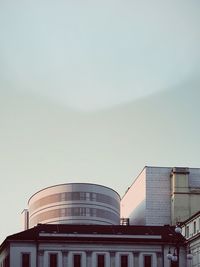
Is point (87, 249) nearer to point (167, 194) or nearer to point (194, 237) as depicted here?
point (194, 237)

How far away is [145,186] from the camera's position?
479ft

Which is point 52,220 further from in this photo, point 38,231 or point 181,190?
point 38,231

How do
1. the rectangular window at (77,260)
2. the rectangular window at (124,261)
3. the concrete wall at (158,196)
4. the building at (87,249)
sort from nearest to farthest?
1. the building at (87,249)
2. the rectangular window at (77,260)
3. the rectangular window at (124,261)
4. the concrete wall at (158,196)

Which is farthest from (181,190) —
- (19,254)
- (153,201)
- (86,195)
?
(19,254)

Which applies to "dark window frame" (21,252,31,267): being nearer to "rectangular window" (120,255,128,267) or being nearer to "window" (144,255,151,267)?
"rectangular window" (120,255,128,267)

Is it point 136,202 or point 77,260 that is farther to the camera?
point 136,202

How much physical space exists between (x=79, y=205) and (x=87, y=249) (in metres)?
64.1

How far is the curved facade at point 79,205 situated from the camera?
162125mm

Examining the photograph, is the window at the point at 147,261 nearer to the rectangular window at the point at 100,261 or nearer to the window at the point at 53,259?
the rectangular window at the point at 100,261

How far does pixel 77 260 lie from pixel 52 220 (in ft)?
216

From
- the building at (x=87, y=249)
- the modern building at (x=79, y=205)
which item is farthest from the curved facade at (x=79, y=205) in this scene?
the building at (x=87, y=249)

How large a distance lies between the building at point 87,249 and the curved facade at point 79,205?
198 feet

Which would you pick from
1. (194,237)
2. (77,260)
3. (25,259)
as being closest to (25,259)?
(25,259)

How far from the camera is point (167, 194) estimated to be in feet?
471
